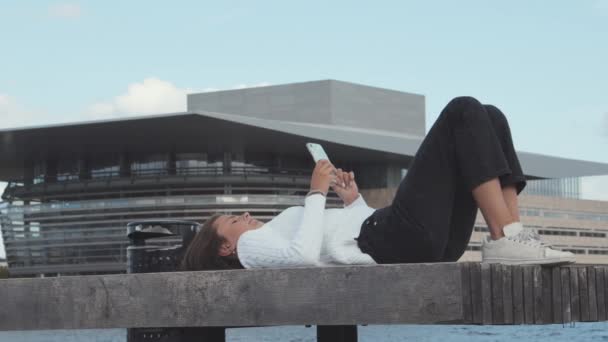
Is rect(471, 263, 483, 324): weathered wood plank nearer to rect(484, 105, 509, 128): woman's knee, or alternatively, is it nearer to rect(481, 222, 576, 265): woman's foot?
rect(481, 222, 576, 265): woman's foot

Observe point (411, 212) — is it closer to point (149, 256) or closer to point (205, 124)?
point (149, 256)

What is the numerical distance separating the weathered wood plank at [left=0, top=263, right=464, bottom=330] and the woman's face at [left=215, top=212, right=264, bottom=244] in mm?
504

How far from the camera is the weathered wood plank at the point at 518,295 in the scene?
12.3ft

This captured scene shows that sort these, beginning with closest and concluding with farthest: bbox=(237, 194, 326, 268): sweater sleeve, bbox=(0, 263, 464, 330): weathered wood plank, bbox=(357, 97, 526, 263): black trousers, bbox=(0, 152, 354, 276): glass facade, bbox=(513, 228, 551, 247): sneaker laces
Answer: bbox=(0, 263, 464, 330): weathered wood plank, bbox=(513, 228, 551, 247): sneaker laces, bbox=(357, 97, 526, 263): black trousers, bbox=(237, 194, 326, 268): sweater sleeve, bbox=(0, 152, 354, 276): glass facade

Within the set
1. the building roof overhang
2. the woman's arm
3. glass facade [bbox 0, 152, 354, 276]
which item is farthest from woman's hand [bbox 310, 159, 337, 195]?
glass facade [bbox 0, 152, 354, 276]

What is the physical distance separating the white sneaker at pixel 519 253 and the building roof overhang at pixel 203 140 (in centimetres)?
4424

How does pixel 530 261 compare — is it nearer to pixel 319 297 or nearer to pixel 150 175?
pixel 319 297

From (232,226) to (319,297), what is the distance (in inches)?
34.7

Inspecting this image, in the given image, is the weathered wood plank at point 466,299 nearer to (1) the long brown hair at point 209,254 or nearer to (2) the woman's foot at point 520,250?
(2) the woman's foot at point 520,250

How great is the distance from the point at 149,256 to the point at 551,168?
53.5 meters

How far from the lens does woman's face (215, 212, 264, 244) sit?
4801 mm

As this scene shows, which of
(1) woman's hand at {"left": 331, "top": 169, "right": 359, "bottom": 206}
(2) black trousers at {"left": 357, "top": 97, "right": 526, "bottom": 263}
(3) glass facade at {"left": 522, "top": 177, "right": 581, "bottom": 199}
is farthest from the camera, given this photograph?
(3) glass facade at {"left": 522, "top": 177, "right": 581, "bottom": 199}

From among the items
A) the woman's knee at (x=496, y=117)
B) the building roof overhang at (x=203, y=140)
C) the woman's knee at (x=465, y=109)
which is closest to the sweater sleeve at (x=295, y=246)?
the woman's knee at (x=465, y=109)

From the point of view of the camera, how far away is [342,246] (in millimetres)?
4570
